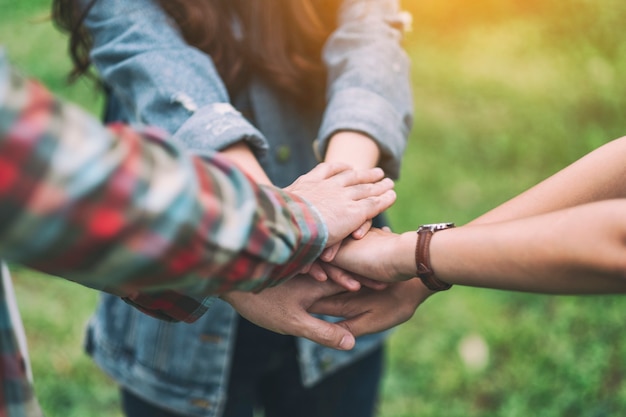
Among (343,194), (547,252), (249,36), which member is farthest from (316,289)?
(249,36)

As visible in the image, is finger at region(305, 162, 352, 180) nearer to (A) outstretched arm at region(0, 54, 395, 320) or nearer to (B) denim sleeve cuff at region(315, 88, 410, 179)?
(B) denim sleeve cuff at region(315, 88, 410, 179)

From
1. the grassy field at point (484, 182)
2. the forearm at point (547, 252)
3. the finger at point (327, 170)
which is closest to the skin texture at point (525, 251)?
the forearm at point (547, 252)

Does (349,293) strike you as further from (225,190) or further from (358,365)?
(225,190)

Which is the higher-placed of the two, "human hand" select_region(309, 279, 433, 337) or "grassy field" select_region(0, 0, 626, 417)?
"human hand" select_region(309, 279, 433, 337)

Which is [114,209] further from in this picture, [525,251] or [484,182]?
[484,182]

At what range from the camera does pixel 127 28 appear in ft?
4.51

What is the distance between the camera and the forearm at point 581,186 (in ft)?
3.98

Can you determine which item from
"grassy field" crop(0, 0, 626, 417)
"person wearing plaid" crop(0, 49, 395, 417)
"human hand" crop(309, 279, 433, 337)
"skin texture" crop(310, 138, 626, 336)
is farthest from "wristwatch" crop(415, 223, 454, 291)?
"grassy field" crop(0, 0, 626, 417)

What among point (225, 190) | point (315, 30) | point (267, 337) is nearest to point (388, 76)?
point (315, 30)

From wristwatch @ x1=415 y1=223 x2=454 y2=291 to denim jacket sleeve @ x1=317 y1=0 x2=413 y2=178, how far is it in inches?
11.7

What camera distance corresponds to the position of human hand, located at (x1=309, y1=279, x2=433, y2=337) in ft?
4.40

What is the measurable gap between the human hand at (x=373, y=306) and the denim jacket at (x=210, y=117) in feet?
0.74

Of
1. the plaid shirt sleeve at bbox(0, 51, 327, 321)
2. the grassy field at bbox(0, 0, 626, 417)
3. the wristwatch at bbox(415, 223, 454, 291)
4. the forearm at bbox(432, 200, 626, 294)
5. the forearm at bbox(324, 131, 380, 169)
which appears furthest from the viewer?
the grassy field at bbox(0, 0, 626, 417)

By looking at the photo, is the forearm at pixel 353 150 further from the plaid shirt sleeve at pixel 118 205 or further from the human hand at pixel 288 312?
the plaid shirt sleeve at pixel 118 205
